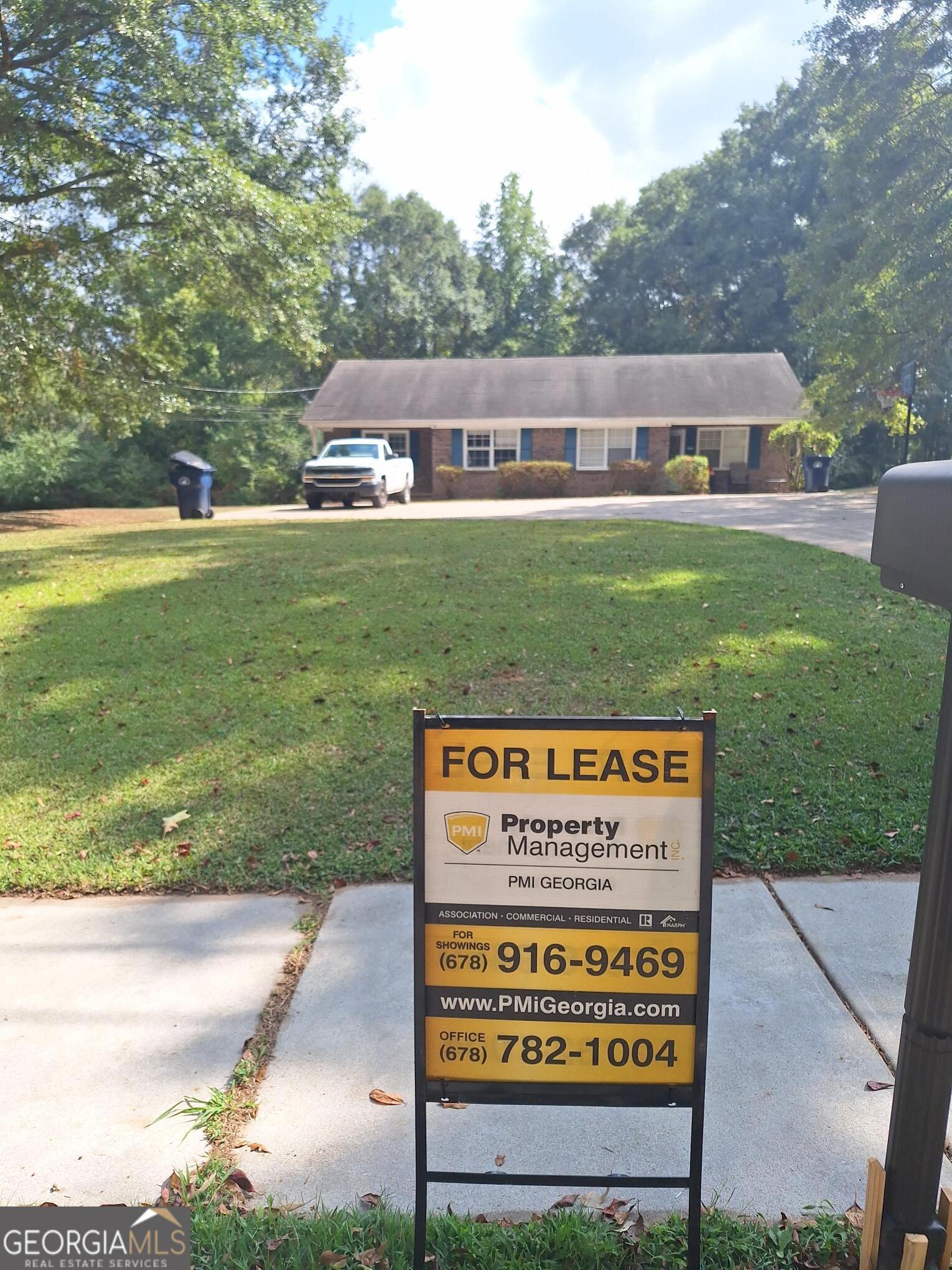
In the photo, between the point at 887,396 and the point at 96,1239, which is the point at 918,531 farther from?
the point at 887,396

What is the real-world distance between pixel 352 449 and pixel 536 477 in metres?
7.63

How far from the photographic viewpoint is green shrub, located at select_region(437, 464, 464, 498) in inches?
1283

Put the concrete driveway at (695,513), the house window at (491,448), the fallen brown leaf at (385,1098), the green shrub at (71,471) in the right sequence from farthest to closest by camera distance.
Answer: the house window at (491,448), the green shrub at (71,471), the concrete driveway at (695,513), the fallen brown leaf at (385,1098)

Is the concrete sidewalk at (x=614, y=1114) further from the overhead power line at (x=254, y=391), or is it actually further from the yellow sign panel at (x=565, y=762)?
the overhead power line at (x=254, y=391)

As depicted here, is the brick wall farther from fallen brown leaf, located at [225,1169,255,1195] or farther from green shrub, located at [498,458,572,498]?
fallen brown leaf, located at [225,1169,255,1195]

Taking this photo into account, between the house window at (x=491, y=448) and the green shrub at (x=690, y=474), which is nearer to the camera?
the green shrub at (x=690, y=474)

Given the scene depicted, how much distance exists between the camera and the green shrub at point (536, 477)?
3150 cm

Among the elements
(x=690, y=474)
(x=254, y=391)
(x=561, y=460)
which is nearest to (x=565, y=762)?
(x=690, y=474)

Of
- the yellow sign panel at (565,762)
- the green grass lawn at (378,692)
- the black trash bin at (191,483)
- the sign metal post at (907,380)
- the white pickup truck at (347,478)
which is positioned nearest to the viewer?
the yellow sign panel at (565,762)

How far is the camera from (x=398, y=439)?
112 ft

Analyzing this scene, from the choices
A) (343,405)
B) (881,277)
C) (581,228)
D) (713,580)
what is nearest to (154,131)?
(713,580)

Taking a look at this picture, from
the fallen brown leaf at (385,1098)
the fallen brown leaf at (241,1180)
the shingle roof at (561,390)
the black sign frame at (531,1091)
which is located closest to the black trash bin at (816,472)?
the shingle roof at (561,390)

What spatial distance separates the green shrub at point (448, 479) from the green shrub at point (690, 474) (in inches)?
275

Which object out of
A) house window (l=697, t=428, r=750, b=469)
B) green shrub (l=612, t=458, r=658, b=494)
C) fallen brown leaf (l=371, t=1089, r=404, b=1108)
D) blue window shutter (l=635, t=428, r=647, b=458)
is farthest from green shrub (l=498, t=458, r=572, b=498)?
fallen brown leaf (l=371, t=1089, r=404, b=1108)
